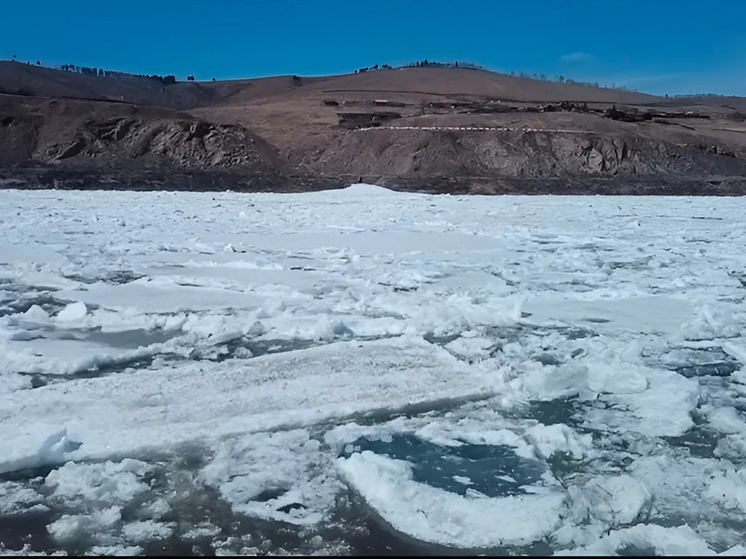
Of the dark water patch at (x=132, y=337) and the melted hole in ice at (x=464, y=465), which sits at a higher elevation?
the dark water patch at (x=132, y=337)

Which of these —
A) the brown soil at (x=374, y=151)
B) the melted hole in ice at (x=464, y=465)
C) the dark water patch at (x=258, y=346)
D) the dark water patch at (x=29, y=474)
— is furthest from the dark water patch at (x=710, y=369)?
the brown soil at (x=374, y=151)

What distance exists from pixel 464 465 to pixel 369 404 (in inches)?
41.1

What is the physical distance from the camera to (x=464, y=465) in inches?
159

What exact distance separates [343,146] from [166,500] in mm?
31124

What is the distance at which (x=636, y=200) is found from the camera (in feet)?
75.2

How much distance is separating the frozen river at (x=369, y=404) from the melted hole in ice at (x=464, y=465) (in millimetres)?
16

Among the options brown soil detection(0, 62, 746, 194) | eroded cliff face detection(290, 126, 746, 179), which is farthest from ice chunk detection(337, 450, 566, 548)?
eroded cliff face detection(290, 126, 746, 179)

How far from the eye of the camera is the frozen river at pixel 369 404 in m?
3.42

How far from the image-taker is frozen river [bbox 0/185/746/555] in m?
3.42

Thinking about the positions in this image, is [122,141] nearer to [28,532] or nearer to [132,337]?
[132,337]

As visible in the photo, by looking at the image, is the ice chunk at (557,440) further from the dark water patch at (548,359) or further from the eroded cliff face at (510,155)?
the eroded cliff face at (510,155)

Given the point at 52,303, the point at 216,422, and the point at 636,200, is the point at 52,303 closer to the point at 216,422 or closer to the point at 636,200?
the point at 216,422

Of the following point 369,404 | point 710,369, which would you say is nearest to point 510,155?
point 710,369

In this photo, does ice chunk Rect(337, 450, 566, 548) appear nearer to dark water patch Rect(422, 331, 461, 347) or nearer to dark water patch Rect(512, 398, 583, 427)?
dark water patch Rect(512, 398, 583, 427)
